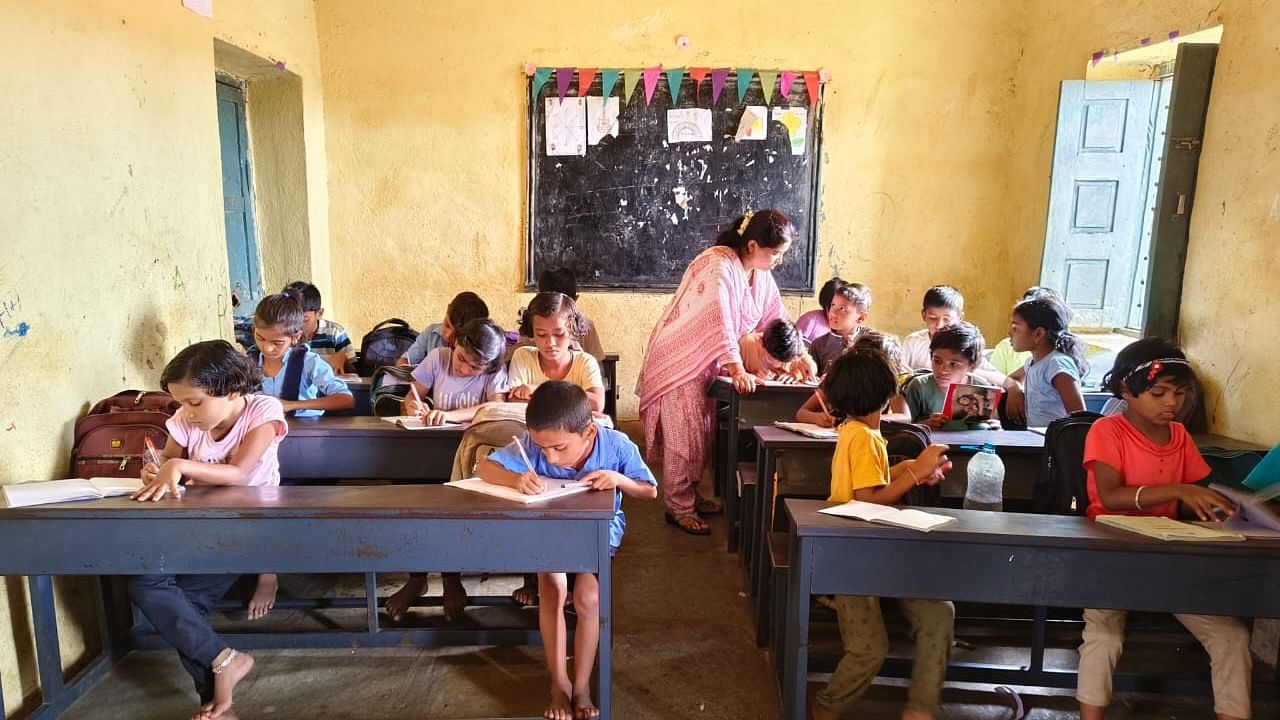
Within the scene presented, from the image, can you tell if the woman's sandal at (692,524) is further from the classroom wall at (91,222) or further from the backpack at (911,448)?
the classroom wall at (91,222)

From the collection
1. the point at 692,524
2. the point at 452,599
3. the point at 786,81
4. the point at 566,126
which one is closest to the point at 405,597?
the point at 452,599

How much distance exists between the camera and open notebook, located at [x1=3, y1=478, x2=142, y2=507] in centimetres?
202

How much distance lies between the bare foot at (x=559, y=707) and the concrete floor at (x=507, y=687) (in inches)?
4.3

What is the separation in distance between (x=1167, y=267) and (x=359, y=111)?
16.0 feet

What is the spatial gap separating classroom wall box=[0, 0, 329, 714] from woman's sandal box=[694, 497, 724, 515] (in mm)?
2400

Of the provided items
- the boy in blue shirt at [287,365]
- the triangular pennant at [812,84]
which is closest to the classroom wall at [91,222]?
the boy in blue shirt at [287,365]

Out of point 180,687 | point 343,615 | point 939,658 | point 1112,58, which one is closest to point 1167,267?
point 1112,58

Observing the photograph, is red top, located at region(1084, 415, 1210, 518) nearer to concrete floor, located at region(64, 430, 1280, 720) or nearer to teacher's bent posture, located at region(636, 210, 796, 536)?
concrete floor, located at region(64, 430, 1280, 720)

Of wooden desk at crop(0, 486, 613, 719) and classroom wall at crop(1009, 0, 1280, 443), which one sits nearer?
wooden desk at crop(0, 486, 613, 719)

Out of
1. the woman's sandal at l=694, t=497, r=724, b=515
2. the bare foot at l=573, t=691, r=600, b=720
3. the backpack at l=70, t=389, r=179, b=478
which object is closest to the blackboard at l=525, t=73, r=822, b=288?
the woman's sandal at l=694, t=497, r=724, b=515

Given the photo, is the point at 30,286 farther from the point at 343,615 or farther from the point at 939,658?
Result: the point at 939,658

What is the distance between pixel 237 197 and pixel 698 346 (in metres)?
3.07

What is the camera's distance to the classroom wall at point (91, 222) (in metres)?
2.27

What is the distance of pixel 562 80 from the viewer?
5363 mm
